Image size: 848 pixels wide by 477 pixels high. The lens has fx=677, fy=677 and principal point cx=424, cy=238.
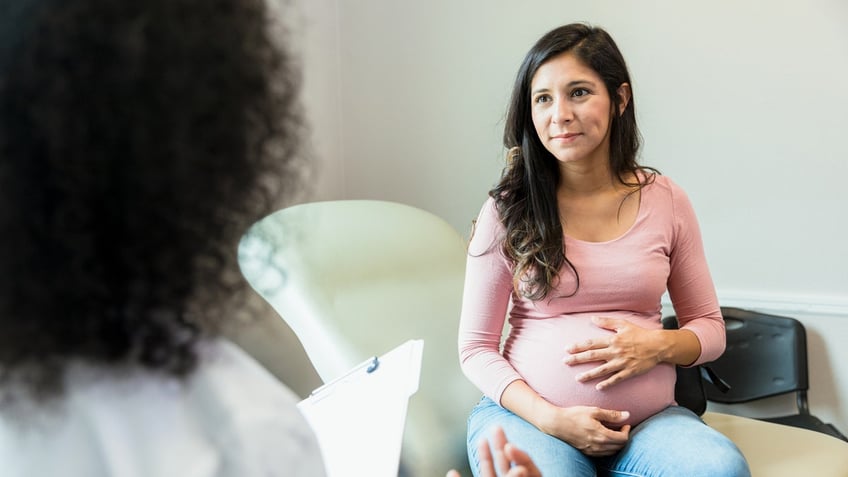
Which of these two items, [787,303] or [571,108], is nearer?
[571,108]

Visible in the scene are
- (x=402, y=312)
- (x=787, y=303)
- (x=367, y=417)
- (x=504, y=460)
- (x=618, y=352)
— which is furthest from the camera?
(x=787, y=303)

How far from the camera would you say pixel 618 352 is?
3.62ft

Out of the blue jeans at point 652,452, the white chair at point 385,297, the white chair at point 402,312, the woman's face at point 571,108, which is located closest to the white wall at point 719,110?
the white chair at point 402,312

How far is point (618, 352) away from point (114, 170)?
0.90 meters

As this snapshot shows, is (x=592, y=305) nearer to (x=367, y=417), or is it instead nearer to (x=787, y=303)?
(x=367, y=417)

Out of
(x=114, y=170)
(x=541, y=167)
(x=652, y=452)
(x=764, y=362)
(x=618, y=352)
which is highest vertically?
(x=114, y=170)

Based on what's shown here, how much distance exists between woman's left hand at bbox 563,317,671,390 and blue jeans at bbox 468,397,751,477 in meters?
0.09

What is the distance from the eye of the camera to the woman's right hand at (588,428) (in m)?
1.05

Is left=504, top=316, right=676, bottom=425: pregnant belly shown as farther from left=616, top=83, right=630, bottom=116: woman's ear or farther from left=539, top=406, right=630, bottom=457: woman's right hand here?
left=616, top=83, right=630, bottom=116: woman's ear

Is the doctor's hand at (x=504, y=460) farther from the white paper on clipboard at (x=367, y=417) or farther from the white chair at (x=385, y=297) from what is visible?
the white chair at (x=385, y=297)

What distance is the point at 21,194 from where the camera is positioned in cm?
38

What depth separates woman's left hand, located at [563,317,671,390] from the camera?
3.61 ft

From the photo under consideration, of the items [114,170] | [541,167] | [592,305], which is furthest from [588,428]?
[114,170]

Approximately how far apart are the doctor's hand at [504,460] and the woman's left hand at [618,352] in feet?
1.32
